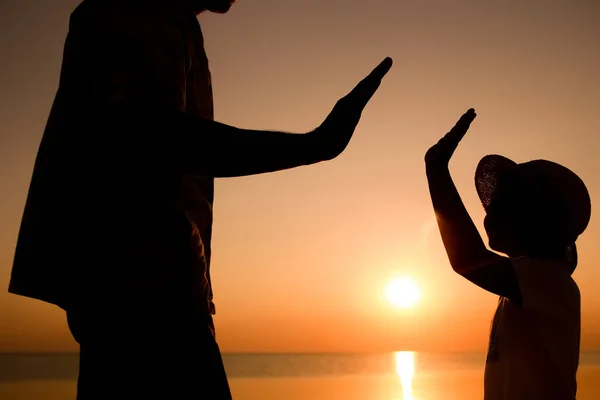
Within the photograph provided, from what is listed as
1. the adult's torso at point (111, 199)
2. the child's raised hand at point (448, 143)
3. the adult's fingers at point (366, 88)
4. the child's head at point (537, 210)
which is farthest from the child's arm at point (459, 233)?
the adult's torso at point (111, 199)

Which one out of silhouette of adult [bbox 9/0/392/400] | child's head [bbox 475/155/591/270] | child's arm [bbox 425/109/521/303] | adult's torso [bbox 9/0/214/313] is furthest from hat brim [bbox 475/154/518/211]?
adult's torso [bbox 9/0/214/313]

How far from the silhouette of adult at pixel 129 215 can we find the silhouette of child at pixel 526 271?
1.10 metres

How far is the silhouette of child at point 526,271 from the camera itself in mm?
2324

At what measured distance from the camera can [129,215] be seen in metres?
1.30

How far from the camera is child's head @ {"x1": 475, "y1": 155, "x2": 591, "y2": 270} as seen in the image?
2.58m

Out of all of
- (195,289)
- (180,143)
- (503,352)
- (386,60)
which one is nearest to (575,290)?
(503,352)

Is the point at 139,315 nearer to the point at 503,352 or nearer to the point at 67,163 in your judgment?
the point at 67,163

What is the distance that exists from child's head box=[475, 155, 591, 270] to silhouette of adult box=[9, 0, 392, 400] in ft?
4.94

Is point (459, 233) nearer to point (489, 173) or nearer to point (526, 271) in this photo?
point (526, 271)

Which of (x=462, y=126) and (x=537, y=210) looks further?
(x=537, y=210)

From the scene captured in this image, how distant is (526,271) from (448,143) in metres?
0.64

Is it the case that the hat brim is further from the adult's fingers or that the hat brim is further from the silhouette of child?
the adult's fingers

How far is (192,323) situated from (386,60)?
2.97 feet

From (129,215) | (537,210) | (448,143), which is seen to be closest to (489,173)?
(537,210)
